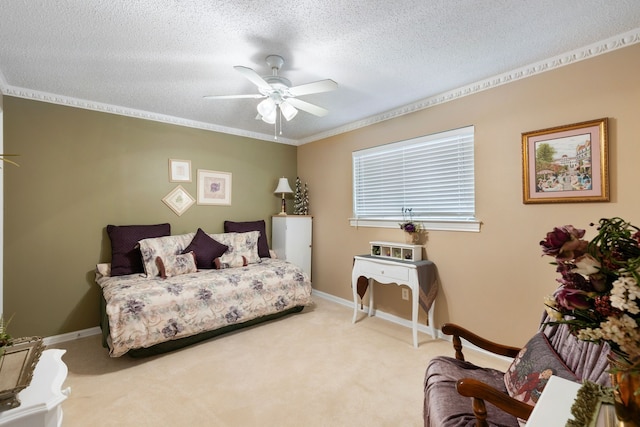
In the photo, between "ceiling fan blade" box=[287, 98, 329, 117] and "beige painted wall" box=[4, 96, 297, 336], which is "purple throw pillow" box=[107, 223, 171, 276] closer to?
"beige painted wall" box=[4, 96, 297, 336]

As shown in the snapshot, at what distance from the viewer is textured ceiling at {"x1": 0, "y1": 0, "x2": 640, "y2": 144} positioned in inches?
69.4

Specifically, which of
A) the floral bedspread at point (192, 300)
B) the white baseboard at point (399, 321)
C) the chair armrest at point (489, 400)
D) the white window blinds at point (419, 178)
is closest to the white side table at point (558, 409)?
the chair armrest at point (489, 400)

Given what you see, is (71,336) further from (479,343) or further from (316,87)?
(479,343)

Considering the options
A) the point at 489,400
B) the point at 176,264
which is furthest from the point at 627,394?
the point at 176,264

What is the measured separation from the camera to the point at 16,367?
1141mm

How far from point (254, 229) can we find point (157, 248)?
4.46 ft

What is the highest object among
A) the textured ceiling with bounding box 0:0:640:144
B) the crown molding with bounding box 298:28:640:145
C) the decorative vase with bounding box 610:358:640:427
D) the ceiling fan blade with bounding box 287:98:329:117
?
the textured ceiling with bounding box 0:0:640:144

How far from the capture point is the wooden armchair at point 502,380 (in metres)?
1.11

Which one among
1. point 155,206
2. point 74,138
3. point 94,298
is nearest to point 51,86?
point 74,138

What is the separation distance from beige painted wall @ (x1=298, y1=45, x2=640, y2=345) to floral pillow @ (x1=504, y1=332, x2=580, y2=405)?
1.25m

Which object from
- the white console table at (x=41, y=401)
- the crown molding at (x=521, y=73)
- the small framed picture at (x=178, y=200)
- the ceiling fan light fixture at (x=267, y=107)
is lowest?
the white console table at (x=41, y=401)

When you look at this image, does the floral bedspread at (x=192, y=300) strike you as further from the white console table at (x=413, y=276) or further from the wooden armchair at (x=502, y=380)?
the wooden armchair at (x=502, y=380)

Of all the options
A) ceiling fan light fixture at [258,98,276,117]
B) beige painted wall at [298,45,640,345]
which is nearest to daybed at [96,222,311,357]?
beige painted wall at [298,45,640,345]

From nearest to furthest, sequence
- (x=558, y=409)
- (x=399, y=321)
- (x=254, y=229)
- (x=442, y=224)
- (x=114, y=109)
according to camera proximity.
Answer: (x=558, y=409)
(x=442, y=224)
(x=114, y=109)
(x=399, y=321)
(x=254, y=229)
